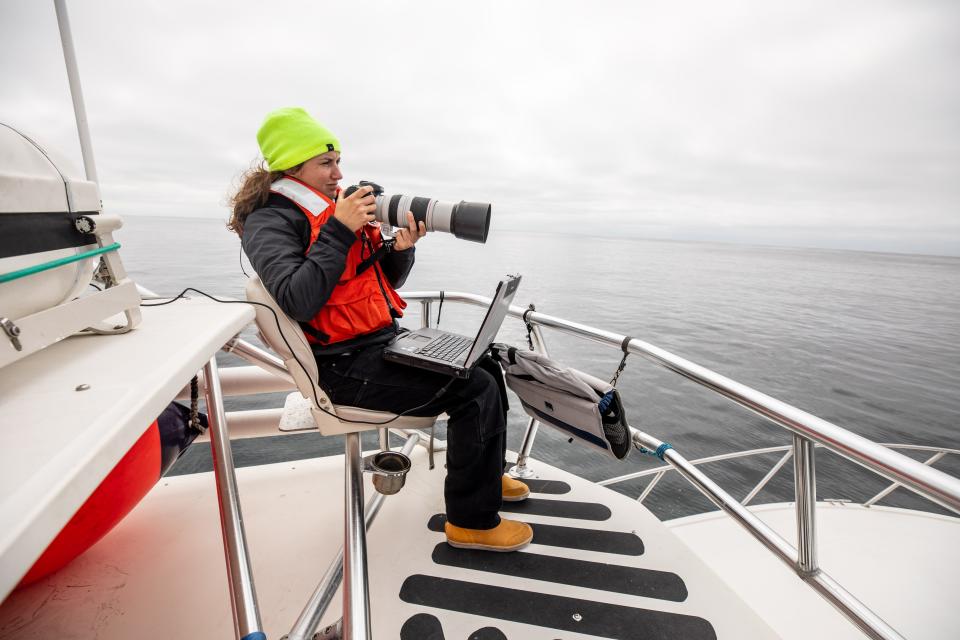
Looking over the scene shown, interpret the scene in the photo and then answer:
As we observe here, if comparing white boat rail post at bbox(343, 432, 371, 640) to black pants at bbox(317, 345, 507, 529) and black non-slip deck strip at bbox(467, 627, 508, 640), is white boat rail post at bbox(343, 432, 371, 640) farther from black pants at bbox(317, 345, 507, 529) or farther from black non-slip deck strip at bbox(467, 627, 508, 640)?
black non-slip deck strip at bbox(467, 627, 508, 640)

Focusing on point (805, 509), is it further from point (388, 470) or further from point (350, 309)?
point (350, 309)

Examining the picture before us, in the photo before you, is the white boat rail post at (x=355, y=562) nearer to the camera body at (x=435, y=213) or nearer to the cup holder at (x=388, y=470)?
the cup holder at (x=388, y=470)

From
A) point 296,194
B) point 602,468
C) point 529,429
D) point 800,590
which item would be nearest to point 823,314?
point 602,468

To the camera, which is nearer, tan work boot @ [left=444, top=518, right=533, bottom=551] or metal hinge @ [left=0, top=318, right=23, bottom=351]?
metal hinge @ [left=0, top=318, right=23, bottom=351]

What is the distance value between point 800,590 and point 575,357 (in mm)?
6683

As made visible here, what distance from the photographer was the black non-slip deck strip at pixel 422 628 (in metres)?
1.25

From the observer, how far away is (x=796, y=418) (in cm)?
95

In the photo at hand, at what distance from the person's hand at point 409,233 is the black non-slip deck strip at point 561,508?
1244mm

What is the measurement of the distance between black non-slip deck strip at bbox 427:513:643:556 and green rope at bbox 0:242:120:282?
4.81 feet

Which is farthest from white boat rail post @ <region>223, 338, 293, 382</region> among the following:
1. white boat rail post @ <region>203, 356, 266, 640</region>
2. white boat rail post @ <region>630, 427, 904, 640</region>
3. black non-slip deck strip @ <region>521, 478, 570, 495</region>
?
white boat rail post @ <region>630, 427, 904, 640</region>

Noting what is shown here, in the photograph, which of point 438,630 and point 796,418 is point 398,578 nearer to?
point 438,630

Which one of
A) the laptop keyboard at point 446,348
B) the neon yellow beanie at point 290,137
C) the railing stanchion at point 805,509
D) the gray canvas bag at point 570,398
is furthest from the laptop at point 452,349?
the railing stanchion at point 805,509

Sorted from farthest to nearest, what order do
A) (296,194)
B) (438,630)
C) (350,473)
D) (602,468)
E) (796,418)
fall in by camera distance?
1. (602,468)
2. (296,194)
3. (438,630)
4. (350,473)
5. (796,418)

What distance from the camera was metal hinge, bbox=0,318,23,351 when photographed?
53 centimetres
